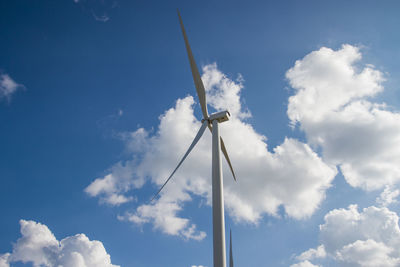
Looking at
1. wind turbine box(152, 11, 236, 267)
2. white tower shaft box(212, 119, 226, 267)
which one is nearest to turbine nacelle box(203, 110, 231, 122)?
wind turbine box(152, 11, 236, 267)

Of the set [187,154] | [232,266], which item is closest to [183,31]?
[187,154]

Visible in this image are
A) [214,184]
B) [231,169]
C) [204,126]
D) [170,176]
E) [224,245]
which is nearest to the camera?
[224,245]

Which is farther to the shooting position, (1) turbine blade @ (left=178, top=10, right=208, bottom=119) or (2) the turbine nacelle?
(1) turbine blade @ (left=178, top=10, right=208, bottom=119)

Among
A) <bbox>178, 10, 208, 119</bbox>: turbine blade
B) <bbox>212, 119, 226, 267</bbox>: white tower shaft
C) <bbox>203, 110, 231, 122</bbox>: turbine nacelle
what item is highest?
<bbox>178, 10, 208, 119</bbox>: turbine blade

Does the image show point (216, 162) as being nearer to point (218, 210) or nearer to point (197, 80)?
point (218, 210)

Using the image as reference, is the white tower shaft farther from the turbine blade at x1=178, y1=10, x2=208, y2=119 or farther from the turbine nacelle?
the turbine blade at x1=178, y1=10, x2=208, y2=119

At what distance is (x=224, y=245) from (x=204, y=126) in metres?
14.8

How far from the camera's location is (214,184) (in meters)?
26.5

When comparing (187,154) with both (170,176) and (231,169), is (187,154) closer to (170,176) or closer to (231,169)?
(170,176)

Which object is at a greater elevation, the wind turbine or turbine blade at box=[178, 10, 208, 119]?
turbine blade at box=[178, 10, 208, 119]

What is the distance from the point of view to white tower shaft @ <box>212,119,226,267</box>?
22.9 meters

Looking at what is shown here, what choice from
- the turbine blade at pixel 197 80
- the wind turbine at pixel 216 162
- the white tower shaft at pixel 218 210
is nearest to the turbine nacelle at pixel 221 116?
the wind turbine at pixel 216 162

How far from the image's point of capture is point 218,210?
24953mm

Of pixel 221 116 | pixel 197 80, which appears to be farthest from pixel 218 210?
pixel 197 80
